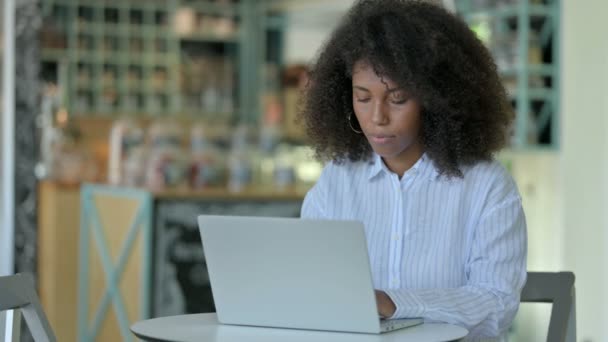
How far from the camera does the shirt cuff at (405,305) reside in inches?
82.0

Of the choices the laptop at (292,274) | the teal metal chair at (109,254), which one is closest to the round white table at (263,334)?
the laptop at (292,274)

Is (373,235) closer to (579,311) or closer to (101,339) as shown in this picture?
(579,311)

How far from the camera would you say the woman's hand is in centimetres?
207

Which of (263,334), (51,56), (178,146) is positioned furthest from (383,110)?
(51,56)

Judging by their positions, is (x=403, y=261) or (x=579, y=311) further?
(x=579, y=311)

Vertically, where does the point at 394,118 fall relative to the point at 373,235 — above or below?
above

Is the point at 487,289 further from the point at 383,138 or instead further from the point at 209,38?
the point at 209,38

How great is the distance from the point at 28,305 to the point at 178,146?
4.51m

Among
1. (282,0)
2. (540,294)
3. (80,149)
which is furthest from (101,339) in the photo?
(282,0)

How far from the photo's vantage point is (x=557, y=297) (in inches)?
100.0

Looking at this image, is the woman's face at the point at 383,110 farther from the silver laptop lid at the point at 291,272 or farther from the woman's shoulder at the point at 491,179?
the silver laptop lid at the point at 291,272

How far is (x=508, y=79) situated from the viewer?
5.82 meters

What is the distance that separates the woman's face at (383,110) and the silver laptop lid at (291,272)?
1.20 ft

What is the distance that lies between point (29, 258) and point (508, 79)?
2.88 metres
